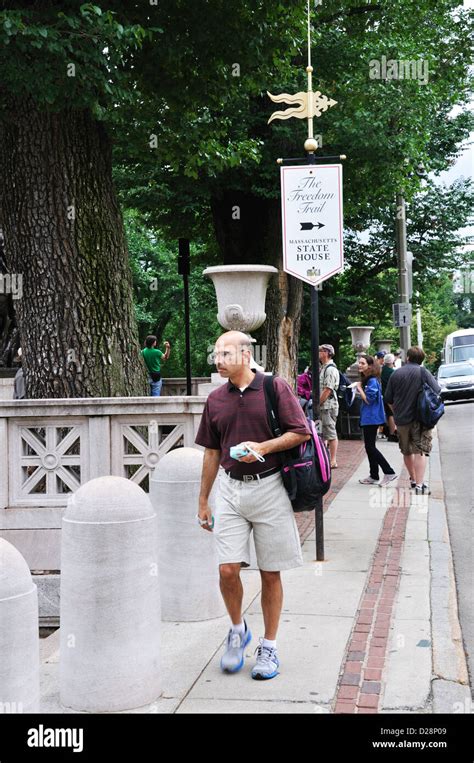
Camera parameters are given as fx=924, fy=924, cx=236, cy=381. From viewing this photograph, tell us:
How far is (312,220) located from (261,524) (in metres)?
4.03

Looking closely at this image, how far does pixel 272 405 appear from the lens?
529 centimetres

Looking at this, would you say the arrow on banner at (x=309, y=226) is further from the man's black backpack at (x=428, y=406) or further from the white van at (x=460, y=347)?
the white van at (x=460, y=347)

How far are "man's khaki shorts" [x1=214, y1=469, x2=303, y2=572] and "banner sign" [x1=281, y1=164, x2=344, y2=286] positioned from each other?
11.8 ft

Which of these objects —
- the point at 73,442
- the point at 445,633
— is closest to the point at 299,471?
the point at 445,633

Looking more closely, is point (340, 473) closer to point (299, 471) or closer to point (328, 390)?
point (328, 390)

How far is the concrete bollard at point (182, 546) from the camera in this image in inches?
259

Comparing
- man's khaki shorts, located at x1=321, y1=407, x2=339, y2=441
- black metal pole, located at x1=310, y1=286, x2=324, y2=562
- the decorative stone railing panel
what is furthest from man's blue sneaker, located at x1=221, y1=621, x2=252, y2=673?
man's khaki shorts, located at x1=321, y1=407, x2=339, y2=441

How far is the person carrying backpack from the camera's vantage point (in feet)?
45.8

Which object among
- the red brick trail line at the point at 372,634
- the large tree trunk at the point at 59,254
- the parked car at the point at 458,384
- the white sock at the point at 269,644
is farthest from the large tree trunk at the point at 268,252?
the white sock at the point at 269,644

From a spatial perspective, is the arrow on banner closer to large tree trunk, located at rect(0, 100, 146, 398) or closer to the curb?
large tree trunk, located at rect(0, 100, 146, 398)

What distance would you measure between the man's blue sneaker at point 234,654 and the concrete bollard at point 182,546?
1.20 m

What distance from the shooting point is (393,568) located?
26.8ft
